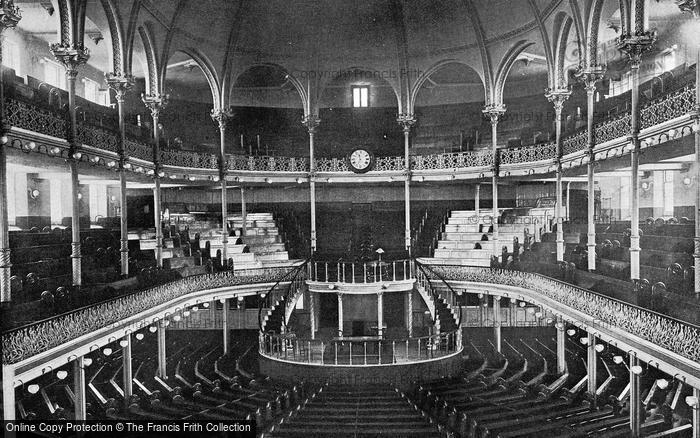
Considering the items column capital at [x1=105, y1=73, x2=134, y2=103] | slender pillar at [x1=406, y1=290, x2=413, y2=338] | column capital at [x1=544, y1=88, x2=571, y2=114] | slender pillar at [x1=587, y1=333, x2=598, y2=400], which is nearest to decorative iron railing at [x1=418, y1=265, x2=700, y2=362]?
slender pillar at [x1=587, y1=333, x2=598, y2=400]

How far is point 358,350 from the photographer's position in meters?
20.6

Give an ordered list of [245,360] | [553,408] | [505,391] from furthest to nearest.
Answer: [245,360] < [505,391] < [553,408]

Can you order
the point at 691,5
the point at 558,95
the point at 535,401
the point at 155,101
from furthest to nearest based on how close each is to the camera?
1. the point at 155,101
2. the point at 558,95
3. the point at 535,401
4. the point at 691,5

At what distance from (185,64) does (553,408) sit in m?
23.3

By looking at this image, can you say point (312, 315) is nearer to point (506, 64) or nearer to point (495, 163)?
point (495, 163)

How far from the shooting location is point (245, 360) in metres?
22.4

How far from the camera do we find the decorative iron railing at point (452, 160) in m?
25.9


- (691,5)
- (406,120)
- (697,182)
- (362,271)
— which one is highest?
(406,120)

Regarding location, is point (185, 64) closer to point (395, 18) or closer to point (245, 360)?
point (395, 18)

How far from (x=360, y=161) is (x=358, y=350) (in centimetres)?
1092

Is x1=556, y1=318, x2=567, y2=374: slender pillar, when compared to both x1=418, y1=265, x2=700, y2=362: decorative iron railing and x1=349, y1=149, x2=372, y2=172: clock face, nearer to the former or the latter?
x1=418, y1=265, x2=700, y2=362: decorative iron railing

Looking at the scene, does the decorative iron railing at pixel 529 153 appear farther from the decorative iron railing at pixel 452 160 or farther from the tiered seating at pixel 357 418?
the tiered seating at pixel 357 418

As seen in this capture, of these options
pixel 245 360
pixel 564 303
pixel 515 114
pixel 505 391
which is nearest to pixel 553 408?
pixel 505 391

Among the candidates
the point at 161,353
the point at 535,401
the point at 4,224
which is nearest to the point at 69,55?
the point at 4,224
